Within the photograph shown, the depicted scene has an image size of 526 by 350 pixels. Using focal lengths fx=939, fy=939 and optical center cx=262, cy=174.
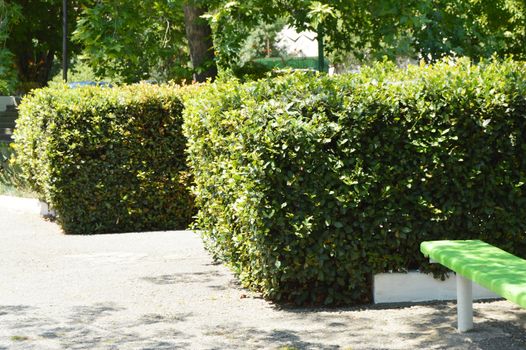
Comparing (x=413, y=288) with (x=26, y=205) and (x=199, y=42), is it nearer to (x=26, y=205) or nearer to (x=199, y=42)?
(x=26, y=205)

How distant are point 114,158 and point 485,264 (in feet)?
25.1

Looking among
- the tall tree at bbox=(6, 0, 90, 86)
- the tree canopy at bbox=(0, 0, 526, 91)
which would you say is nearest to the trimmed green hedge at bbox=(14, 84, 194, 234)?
the tree canopy at bbox=(0, 0, 526, 91)

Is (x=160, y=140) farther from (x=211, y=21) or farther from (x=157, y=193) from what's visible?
(x=211, y=21)

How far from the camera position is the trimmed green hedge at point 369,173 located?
307 inches

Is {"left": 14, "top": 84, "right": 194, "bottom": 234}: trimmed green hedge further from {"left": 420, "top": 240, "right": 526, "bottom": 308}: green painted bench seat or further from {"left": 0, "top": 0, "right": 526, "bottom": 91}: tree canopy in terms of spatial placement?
{"left": 420, "top": 240, "right": 526, "bottom": 308}: green painted bench seat

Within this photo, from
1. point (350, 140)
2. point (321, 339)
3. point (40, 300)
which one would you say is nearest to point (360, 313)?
point (321, 339)

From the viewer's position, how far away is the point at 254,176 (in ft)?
25.7

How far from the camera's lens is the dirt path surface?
6973mm

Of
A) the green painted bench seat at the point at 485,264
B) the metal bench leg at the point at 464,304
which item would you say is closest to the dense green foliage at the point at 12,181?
the green painted bench seat at the point at 485,264

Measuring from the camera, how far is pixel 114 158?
13.3 m

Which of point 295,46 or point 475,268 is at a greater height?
point 295,46

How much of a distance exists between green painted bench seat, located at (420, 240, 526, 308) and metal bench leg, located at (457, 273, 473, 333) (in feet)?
0.74

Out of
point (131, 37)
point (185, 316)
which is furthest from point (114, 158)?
point (185, 316)

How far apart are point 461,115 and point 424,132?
35 centimetres
